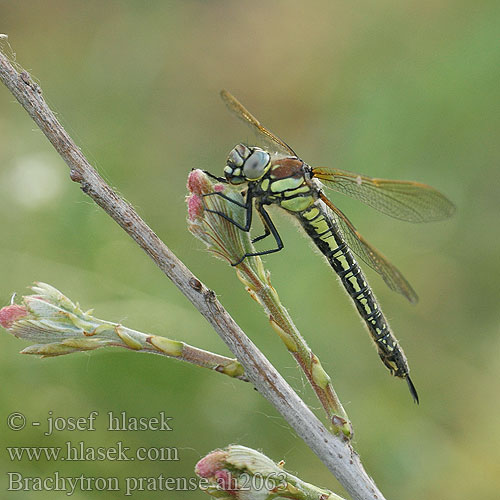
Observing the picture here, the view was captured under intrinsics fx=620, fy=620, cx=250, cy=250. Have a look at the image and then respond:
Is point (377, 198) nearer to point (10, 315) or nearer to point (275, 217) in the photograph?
point (275, 217)

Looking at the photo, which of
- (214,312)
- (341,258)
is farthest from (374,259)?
(214,312)

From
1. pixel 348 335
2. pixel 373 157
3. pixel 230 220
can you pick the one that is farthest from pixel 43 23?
pixel 230 220

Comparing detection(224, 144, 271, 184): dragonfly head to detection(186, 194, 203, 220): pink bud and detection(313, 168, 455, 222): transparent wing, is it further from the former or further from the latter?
detection(186, 194, 203, 220): pink bud

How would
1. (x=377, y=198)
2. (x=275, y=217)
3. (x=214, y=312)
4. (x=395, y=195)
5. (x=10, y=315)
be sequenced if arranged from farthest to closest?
1. (x=275, y=217)
2. (x=377, y=198)
3. (x=395, y=195)
4. (x=10, y=315)
5. (x=214, y=312)

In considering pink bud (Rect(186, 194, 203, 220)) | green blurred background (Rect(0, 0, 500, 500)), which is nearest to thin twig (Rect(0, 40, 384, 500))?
pink bud (Rect(186, 194, 203, 220))

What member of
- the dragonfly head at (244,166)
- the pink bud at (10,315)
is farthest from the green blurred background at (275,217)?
the pink bud at (10,315)

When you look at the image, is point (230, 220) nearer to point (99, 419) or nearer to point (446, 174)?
point (99, 419)
